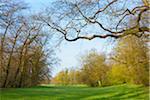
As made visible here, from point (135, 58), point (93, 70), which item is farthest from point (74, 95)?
point (93, 70)

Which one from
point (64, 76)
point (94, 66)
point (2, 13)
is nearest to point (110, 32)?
point (2, 13)

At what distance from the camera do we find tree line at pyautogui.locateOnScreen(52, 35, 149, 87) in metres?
→ 28.8

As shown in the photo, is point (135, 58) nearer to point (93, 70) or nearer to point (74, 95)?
point (74, 95)

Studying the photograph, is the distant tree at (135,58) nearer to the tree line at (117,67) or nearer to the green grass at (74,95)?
the tree line at (117,67)

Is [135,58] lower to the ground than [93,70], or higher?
higher

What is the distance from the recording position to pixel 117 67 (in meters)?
44.1

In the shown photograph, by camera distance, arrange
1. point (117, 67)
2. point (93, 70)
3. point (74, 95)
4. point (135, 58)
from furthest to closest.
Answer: point (93, 70), point (117, 67), point (135, 58), point (74, 95)

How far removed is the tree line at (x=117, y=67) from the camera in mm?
28847

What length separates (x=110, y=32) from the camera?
14734mm

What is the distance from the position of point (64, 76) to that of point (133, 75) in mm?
59494

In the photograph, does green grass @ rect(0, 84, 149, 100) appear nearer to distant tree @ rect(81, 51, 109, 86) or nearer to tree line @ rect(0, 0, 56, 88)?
tree line @ rect(0, 0, 56, 88)

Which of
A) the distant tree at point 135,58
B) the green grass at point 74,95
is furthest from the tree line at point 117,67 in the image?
the green grass at point 74,95

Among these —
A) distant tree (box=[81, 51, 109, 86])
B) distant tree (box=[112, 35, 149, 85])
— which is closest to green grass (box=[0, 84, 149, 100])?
distant tree (box=[112, 35, 149, 85])

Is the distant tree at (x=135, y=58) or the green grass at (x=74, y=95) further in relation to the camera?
the distant tree at (x=135, y=58)
